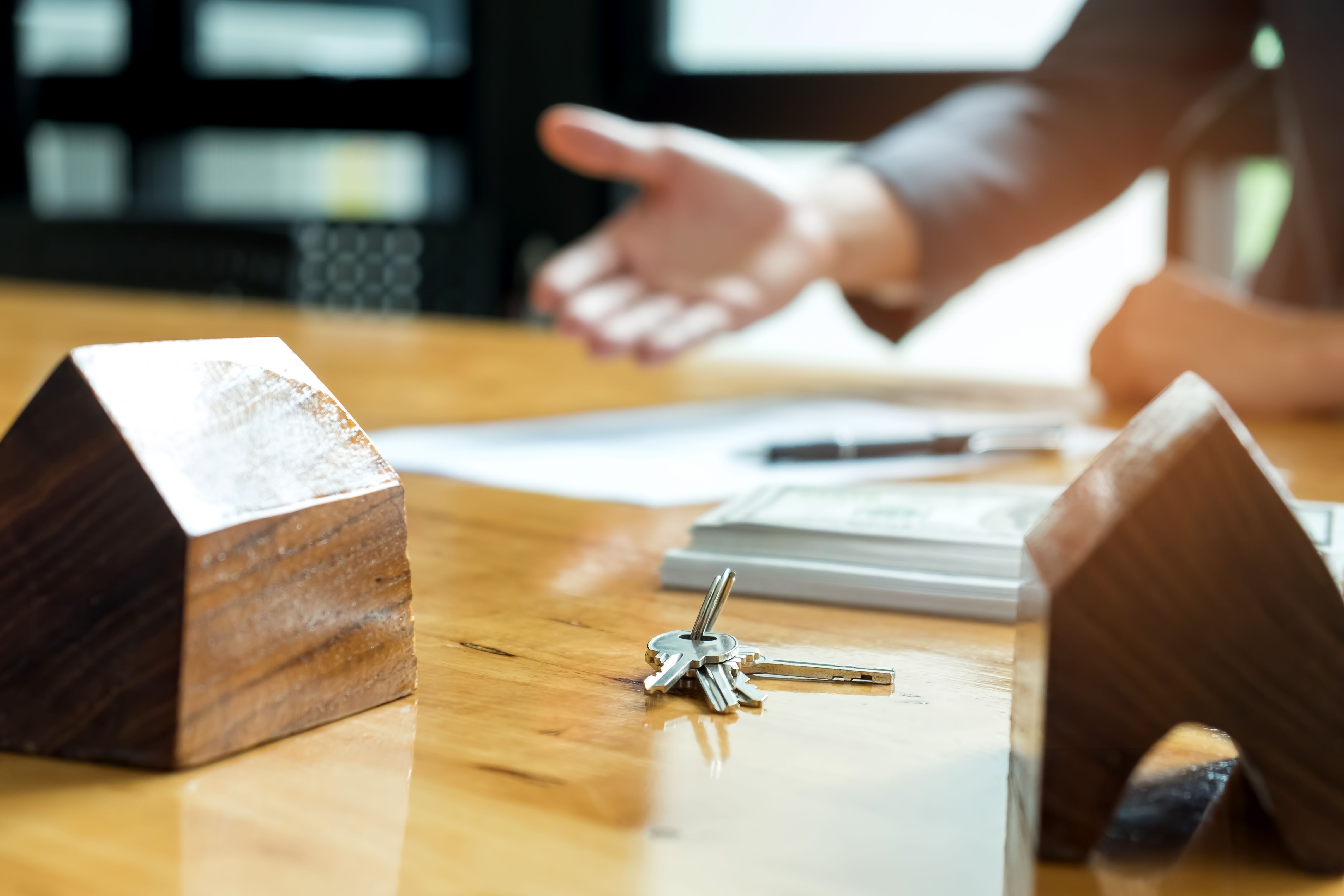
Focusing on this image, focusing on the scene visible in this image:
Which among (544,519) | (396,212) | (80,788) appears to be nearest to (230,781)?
(80,788)

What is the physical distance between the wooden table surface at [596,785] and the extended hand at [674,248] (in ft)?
1.87

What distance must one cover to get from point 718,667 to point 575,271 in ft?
2.54

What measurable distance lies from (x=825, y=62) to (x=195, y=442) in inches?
107

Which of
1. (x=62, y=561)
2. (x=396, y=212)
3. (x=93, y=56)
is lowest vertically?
(x=396, y=212)

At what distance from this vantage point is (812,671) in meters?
0.44

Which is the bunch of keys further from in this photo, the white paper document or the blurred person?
the blurred person

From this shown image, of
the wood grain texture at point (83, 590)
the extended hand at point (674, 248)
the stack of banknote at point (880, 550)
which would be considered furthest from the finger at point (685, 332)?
the wood grain texture at point (83, 590)

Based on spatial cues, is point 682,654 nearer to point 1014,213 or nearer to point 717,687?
point 717,687

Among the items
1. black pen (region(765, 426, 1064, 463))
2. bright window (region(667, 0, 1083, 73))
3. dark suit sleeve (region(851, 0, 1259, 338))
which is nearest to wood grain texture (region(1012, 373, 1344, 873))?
black pen (region(765, 426, 1064, 463))

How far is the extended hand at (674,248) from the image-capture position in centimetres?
112

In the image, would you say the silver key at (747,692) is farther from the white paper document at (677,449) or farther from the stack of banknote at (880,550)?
the white paper document at (677,449)

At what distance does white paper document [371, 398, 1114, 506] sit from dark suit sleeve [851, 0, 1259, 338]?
0.32m

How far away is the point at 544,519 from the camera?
2.29ft

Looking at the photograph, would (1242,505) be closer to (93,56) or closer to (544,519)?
(544,519)
